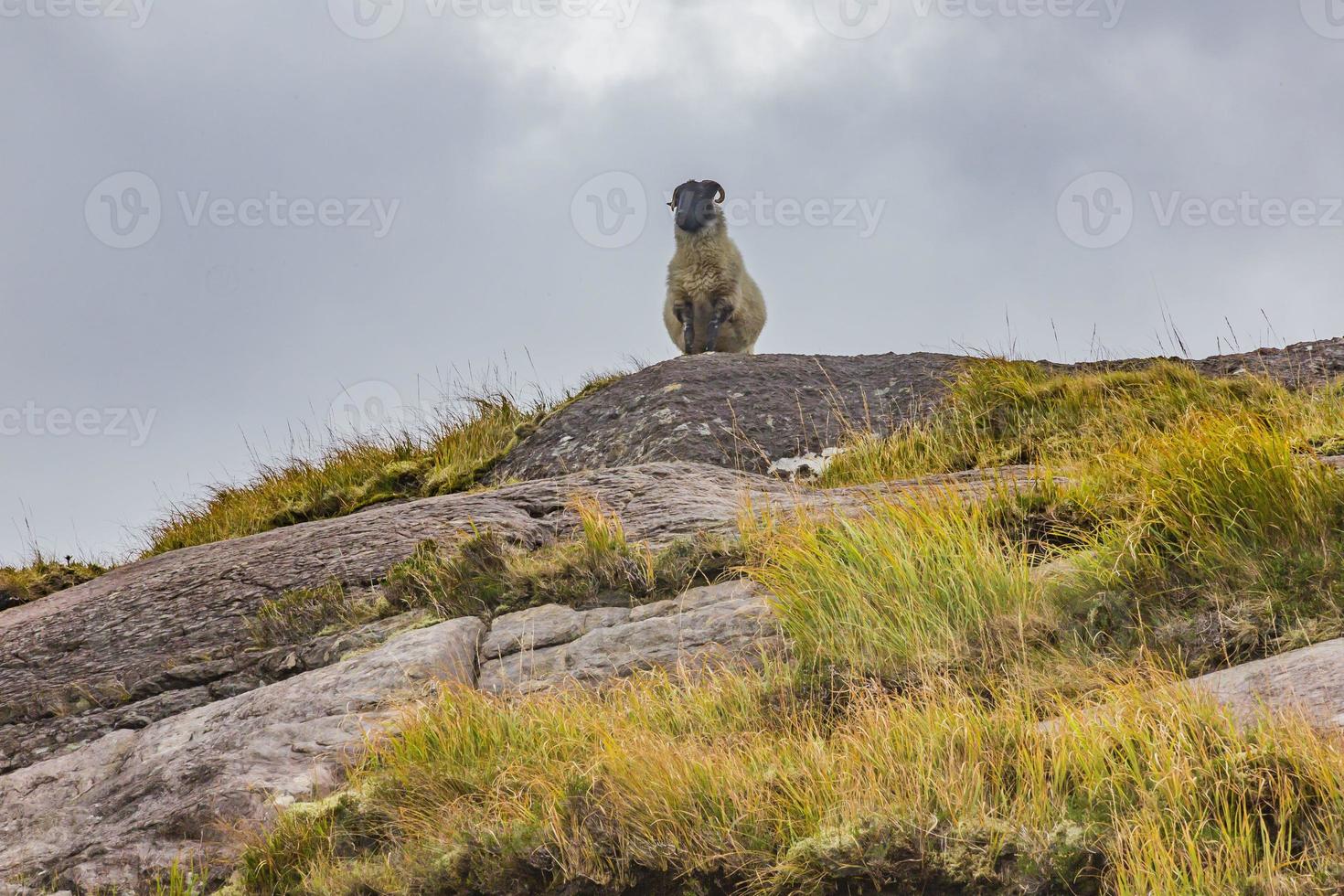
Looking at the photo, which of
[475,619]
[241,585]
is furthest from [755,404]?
[241,585]

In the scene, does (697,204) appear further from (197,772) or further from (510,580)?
(197,772)

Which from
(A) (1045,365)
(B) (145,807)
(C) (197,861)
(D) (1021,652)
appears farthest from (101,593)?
(A) (1045,365)

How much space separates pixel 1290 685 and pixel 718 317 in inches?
391

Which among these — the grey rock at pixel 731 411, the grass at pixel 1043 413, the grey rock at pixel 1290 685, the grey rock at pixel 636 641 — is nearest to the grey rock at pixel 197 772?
the grey rock at pixel 636 641

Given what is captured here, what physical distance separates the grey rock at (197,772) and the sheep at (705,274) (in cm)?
764

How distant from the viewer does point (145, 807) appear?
17.7 feet

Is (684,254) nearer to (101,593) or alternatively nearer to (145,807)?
(101,593)

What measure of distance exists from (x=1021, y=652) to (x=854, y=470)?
4233mm

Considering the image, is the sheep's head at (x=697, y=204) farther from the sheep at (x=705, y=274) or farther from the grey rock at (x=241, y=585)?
the grey rock at (x=241, y=585)

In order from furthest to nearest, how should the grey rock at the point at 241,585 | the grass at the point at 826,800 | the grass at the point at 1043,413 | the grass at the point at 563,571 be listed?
the grass at the point at 1043,413
the grey rock at the point at 241,585
the grass at the point at 563,571
the grass at the point at 826,800

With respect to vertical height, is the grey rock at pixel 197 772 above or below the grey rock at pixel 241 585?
below

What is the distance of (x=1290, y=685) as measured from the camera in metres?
4.08

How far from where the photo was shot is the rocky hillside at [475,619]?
5.11 meters

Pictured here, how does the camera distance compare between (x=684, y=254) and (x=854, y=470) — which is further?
(x=684, y=254)
